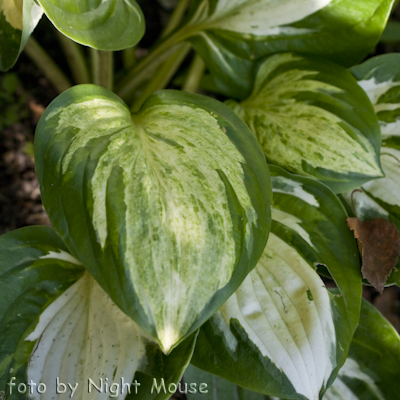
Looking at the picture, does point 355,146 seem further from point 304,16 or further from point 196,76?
point 196,76

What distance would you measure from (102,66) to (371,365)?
37.2 inches

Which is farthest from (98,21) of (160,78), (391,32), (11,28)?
(391,32)

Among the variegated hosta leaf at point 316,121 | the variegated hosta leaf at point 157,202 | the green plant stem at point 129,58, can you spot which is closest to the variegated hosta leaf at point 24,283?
the variegated hosta leaf at point 157,202

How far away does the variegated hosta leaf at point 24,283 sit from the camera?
0.56m

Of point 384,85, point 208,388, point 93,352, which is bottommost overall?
point 208,388

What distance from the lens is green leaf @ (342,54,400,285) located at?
2.44 ft

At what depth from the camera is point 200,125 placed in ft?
1.84

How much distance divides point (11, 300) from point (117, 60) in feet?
2.99

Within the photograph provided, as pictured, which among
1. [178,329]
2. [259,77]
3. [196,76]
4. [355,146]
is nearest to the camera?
[178,329]

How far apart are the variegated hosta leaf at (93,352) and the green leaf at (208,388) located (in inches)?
9.3

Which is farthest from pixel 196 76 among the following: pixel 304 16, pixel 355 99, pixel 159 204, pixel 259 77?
pixel 159 204

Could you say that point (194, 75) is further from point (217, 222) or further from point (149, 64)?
point (217, 222)

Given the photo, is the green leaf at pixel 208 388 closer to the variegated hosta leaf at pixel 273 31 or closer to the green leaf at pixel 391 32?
the variegated hosta leaf at pixel 273 31

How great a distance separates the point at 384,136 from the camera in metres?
0.79
